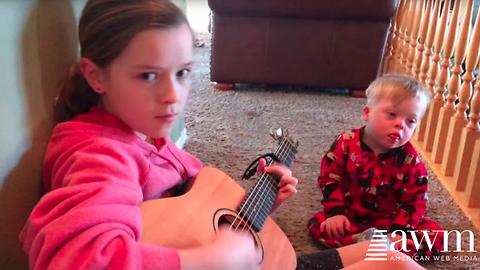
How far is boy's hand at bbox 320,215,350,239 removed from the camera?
1178mm

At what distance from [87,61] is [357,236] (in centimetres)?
74

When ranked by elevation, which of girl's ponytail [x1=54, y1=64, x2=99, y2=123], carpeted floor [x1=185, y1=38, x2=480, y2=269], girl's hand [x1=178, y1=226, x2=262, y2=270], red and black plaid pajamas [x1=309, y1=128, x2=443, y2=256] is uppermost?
girl's ponytail [x1=54, y1=64, x2=99, y2=123]

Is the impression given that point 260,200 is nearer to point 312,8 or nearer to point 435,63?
point 435,63

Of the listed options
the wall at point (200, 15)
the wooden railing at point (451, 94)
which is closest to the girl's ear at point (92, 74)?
the wooden railing at point (451, 94)

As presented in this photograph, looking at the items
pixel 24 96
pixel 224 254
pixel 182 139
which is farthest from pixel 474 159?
pixel 24 96

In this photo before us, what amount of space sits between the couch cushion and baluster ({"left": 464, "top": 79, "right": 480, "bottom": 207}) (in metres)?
0.84

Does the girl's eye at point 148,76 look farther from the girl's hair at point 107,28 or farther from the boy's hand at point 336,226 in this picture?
the boy's hand at point 336,226

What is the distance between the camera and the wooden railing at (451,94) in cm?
145

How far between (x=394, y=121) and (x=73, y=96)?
→ 2.46 ft

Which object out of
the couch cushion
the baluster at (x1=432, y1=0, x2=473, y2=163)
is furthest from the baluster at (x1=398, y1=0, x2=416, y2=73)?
the baluster at (x1=432, y1=0, x2=473, y2=163)

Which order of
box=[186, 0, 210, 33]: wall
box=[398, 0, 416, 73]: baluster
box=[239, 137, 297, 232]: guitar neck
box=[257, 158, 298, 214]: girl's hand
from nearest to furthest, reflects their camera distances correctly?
1. box=[239, 137, 297, 232]: guitar neck
2. box=[257, 158, 298, 214]: girl's hand
3. box=[398, 0, 416, 73]: baluster
4. box=[186, 0, 210, 33]: wall

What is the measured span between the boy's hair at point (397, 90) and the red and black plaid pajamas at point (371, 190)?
0.11 meters

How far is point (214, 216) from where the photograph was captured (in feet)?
2.49
